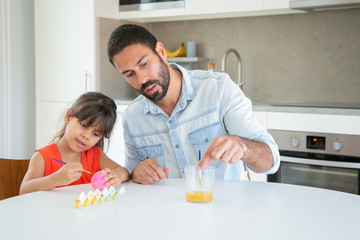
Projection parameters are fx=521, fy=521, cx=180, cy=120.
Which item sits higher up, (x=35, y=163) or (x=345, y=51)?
(x=345, y=51)

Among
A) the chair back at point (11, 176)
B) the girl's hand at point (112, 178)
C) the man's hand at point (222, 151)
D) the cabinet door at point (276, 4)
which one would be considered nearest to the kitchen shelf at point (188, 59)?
the cabinet door at point (276, 4)

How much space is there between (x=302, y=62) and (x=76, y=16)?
5.55ft

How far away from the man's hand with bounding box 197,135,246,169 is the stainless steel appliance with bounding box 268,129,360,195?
4.98ft

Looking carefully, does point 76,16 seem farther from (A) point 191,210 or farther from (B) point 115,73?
(A) point 191,210

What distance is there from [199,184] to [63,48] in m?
2.82

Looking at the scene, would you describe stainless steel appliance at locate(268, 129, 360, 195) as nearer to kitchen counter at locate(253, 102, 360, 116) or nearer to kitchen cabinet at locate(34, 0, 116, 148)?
kitchen counter at locate(253, 102, 360, 116)

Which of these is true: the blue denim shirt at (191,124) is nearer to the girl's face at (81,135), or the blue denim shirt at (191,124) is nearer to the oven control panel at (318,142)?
the girl's face at (81,135)

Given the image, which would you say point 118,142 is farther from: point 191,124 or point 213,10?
point 191,124

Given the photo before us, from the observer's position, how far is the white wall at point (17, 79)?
164 inches

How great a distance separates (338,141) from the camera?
113 inches

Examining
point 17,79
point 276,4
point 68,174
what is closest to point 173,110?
point 68,174

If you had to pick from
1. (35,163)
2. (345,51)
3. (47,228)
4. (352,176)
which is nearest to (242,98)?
(35,163)

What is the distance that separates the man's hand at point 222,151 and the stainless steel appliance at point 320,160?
152 cm

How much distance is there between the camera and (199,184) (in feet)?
4.70
